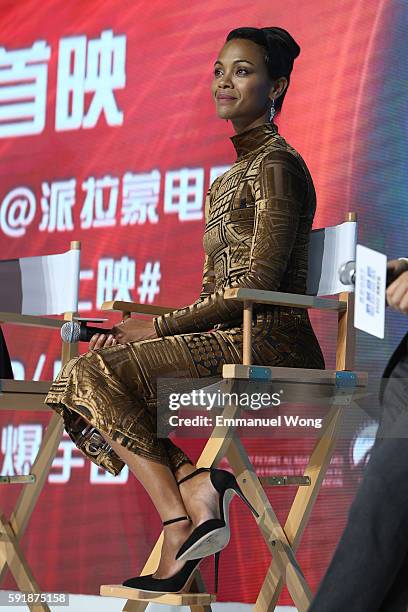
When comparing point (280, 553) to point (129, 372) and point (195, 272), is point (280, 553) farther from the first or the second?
point (195, 272)

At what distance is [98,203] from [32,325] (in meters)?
0.99

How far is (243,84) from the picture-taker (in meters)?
2.79

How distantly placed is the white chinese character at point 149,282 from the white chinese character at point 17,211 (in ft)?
1.99

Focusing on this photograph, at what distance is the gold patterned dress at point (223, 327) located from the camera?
2.37m

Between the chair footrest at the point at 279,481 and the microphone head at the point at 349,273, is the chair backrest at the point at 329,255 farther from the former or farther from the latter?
the microphone head at the point at 349,273

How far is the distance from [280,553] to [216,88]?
48.9 inches

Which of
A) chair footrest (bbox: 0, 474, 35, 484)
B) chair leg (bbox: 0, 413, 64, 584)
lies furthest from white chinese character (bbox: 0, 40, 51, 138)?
chair footrest (bbox: 0, 474, 35, 484)

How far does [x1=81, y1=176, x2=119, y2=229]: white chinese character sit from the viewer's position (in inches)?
156

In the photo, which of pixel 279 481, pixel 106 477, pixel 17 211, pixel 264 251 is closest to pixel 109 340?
pixel 264 251

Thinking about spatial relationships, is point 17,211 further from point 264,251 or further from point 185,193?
point 264,251

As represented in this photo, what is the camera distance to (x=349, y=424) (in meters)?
3.32

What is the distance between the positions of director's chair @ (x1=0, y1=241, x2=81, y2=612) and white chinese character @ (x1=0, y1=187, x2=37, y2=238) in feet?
2.72

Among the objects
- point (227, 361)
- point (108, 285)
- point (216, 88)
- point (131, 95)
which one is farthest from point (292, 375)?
point (131, 95)

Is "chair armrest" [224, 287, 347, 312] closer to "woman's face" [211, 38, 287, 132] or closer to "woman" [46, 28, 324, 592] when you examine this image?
"woman" [46, 28, 324, 592]
